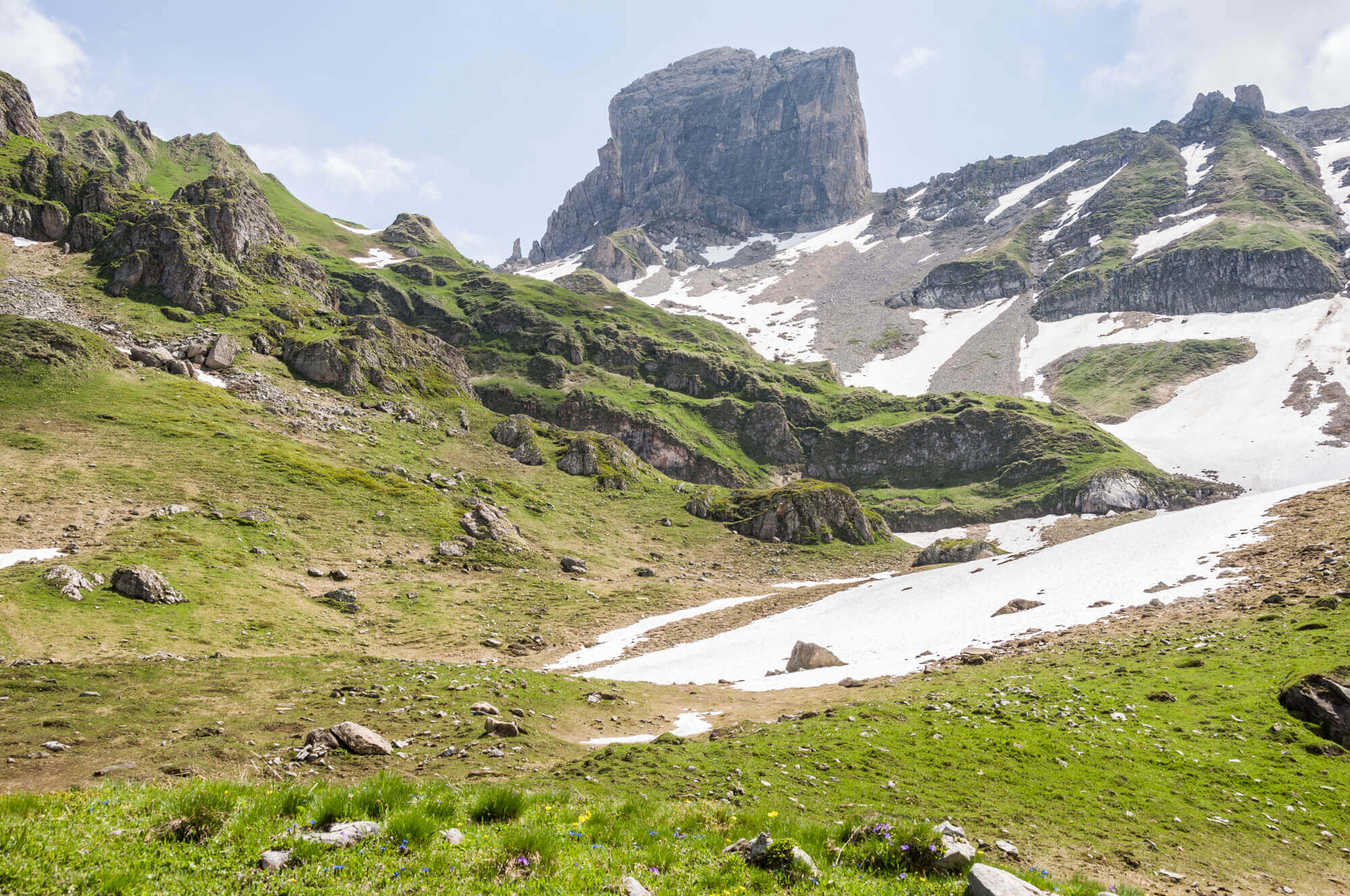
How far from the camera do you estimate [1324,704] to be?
1702cm

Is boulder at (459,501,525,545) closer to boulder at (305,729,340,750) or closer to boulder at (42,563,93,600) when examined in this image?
boulder at (42,563,93,600)

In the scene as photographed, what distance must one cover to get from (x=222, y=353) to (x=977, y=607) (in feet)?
308

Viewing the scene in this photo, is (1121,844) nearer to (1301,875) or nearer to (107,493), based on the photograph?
(1301,875)

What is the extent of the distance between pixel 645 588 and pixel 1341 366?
225 meters

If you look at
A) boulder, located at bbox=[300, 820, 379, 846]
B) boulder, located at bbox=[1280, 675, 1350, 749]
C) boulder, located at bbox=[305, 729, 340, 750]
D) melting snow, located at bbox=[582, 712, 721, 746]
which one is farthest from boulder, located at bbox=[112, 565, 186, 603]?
boulder, located at bbox=[1280, 675, 1350, 749]

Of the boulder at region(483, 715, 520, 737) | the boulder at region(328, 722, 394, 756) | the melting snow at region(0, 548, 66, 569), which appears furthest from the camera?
the melting snow at region(0, 548, 66, 569)

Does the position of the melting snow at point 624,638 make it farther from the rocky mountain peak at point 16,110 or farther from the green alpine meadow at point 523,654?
the rocky mountain peak at point 16,110

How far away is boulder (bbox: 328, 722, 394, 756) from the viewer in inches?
698

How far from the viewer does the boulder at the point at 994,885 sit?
25.7ft

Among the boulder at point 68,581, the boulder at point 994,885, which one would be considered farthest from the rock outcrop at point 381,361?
the boulder at point 994,885

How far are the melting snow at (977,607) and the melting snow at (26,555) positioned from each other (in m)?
31.4

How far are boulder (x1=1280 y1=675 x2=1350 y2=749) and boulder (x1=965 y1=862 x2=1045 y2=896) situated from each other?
15.1 metres

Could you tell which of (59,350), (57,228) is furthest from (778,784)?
(57,228)

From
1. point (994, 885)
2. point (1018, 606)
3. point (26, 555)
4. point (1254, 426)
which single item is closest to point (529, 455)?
point (26, 555)
